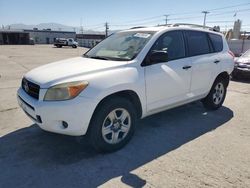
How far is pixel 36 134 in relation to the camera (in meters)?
4.34

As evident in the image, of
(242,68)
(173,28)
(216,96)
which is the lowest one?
(216,96)

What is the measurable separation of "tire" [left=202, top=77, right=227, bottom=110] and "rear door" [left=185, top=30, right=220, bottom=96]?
0.31 m

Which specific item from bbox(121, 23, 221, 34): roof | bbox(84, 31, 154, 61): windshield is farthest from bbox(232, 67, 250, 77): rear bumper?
bbox(84, 31, 154, 61): windshield

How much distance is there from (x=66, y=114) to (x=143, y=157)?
1.25 metres

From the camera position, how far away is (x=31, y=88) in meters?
3.61

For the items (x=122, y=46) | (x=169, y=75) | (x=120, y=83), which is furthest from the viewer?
(x=122, y=46)

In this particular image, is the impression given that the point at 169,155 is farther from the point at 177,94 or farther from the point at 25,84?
the point at 25,84

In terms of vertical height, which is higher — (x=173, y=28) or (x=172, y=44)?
(x=173, y=28)

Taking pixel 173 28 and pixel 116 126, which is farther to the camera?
pixel 173 28

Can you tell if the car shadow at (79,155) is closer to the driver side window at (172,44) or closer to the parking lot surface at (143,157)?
the parking lot surface at (143,157)

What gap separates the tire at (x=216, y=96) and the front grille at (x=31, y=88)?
12.0 ft

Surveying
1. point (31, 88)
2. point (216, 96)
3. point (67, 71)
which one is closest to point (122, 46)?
point (67, 71)

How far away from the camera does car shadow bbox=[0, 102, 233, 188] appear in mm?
3061

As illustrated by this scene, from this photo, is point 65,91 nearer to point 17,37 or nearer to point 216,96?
point 216,96
